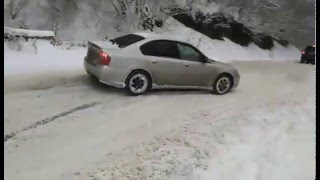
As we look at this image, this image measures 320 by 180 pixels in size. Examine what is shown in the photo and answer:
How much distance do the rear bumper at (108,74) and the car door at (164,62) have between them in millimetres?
137

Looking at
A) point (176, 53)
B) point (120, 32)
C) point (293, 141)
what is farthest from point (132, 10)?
point (293, 141)

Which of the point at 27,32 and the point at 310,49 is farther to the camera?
the point at 310,49

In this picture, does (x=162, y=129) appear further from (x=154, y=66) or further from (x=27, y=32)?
(x=27, y=32)

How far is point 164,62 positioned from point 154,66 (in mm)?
57

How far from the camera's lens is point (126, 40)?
227 cm

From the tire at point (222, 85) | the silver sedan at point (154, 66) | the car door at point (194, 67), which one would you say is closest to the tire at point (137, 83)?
the silver sedan at point (154, 66)

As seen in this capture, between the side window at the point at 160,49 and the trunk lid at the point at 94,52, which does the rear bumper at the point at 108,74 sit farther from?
the side window at the point at 160,49

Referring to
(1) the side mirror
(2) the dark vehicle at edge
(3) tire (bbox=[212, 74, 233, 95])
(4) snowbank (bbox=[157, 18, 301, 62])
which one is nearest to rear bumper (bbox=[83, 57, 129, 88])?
(4) snowbank (bbox=[157, 18, 301, 62])

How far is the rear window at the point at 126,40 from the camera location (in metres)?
2.26

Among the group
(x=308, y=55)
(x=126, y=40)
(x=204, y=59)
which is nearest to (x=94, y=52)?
(x=126, y=40)

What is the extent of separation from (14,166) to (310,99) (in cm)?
162

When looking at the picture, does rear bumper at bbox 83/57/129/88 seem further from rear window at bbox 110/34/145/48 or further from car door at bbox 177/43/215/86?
car door at bbox 177/43/215/86

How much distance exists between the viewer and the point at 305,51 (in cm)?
272

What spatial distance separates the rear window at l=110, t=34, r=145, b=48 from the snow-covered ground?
0.56 feet
